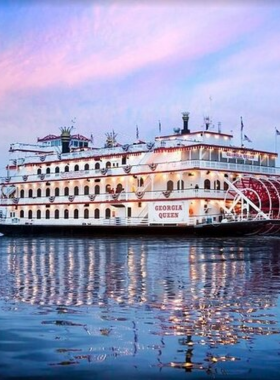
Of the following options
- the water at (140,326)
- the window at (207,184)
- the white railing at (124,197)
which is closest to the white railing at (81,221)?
the white railing at (124,197)

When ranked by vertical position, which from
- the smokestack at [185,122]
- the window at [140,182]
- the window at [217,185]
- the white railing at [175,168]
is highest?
the smokestack at [185,122]

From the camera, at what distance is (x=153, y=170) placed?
152 ft

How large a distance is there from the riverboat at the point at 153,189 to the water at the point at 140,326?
88.3 feet

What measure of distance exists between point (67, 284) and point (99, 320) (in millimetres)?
4792

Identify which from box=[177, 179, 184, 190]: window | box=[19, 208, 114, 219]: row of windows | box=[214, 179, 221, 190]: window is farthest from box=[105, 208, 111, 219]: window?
box=[214, 179, 221, 190]: window

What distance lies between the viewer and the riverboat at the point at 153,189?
143 ft

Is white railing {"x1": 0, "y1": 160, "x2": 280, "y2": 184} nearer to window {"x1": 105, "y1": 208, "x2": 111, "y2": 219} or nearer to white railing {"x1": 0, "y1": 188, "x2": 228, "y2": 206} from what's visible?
white railing {"x1": 0, "y1": 188, "x2": 228, "y2": 206}

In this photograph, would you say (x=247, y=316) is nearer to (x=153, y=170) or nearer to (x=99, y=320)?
(x=99, y=320)

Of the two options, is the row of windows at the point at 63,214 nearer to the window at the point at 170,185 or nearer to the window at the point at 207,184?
the window at the point at 170,185

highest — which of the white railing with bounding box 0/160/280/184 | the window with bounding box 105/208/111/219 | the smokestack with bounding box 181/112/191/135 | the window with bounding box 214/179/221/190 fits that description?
the smokestack with bounding box 181/112/191/135

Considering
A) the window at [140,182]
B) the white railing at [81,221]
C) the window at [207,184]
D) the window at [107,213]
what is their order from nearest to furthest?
the window at [207,184] < the white railing at [81,221] < the window at [140,182] < the window at [107,213]

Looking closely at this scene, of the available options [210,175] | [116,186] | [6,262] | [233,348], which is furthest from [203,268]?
[116,186]

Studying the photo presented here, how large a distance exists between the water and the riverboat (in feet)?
88.3

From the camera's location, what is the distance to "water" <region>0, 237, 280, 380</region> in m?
6.35
